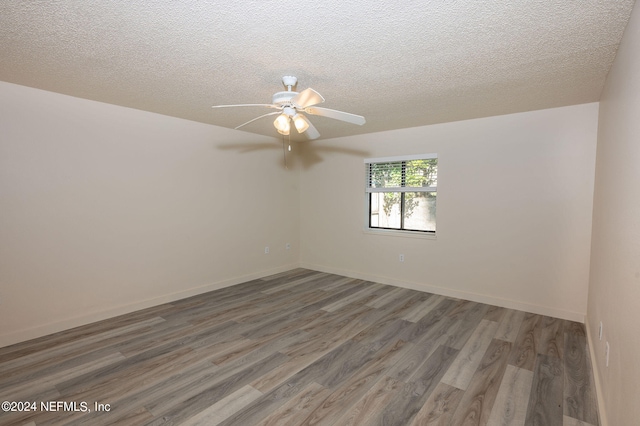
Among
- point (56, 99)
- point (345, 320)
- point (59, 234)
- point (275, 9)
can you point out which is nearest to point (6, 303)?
point (59, 234)

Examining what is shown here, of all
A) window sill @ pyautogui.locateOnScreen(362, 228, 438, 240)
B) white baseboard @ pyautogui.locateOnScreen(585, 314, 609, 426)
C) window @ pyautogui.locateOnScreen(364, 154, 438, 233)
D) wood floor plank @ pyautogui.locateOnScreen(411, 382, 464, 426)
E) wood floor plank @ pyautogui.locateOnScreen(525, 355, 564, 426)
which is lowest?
wood floor plank @ pyautogui.locateOnScreen(411, 382, 464, 426)

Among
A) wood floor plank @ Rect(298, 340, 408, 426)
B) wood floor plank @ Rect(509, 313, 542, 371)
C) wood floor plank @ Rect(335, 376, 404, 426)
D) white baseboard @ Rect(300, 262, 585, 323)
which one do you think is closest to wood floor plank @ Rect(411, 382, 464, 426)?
wood floor plank @ Rect(335, 376, 404, 426)

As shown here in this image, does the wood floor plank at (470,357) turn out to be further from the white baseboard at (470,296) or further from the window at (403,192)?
the window at (403,192)

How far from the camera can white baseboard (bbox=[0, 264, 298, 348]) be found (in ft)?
9.38

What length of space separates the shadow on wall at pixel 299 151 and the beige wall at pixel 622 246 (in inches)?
122

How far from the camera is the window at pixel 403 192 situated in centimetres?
438

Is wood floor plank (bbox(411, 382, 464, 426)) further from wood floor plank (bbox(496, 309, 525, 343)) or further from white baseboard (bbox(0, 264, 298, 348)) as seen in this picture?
white baseboard (bbox(0, 264, 298, 348))

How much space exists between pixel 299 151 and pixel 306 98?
136 inches

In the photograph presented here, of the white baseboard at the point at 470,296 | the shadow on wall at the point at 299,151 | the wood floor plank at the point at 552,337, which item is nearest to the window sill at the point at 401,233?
the white baseboard at the point at 470,296

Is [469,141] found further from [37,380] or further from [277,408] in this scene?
[37,380]

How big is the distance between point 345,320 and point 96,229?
289 cm

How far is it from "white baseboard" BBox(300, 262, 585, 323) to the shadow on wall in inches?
76.7

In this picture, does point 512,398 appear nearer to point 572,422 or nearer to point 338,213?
point 572,422

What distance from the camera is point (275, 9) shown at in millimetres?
1642
